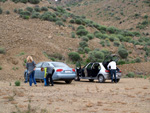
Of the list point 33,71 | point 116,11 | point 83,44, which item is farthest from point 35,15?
point 116,11

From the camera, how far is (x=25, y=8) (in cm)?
4722

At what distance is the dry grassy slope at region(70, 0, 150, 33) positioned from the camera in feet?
228

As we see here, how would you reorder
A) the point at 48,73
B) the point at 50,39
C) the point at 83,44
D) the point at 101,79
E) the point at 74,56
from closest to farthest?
the point at 48,73 → the point at 101,79 → the point at 74,56 → the point at 50,39 → the point at 83,44

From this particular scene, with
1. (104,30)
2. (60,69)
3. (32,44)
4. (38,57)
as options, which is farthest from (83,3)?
(60,69)

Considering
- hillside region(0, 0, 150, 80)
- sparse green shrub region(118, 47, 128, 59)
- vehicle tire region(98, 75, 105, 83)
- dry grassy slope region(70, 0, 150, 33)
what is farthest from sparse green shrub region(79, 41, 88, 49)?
dry grassy slope region(70, 0, 150, 33)

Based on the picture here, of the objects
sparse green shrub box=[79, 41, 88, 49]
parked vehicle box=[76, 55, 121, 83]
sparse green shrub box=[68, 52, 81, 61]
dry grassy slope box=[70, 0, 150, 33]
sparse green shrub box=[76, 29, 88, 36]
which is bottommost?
parked vehicle box=[76, 55, 121, 83]

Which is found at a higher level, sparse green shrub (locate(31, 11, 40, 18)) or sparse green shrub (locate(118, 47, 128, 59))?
sparse green shrub (locate(31, 11, 40, 18))

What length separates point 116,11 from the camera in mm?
78000

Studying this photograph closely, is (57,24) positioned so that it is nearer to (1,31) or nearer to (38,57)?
(1,31)

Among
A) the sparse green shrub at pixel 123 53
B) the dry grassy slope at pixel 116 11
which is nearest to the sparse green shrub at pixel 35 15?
the sparse green shrub at pixel 123 53

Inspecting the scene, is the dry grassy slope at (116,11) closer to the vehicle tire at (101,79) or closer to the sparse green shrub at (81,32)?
the sparse green shrub at (81,32)

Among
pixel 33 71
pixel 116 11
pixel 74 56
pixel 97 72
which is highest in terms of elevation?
pixel 116 11

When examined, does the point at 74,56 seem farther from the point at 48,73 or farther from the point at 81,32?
the point at 48,73

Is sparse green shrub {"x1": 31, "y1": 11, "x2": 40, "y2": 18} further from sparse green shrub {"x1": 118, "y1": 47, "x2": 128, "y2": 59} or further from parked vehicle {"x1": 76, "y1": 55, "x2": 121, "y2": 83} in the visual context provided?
parked vehicle {"x1": 76, "y1": 55, "x2": 121, "y2": 83}
